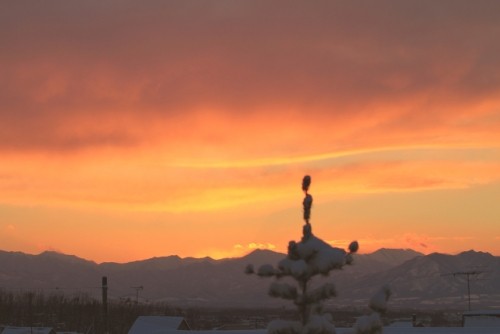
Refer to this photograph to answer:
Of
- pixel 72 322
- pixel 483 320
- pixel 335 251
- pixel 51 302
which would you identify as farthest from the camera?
pixel 51 302

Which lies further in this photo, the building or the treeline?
the treeline

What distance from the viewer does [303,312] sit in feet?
39.2

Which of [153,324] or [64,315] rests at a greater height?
[153,324]

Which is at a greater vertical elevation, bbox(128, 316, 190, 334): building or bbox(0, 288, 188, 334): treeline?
bbox(128, 316, 190, 334): building

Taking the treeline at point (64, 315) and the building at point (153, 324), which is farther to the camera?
the treeline at point (64, 315)

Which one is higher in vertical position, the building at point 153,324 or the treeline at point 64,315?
the building at point 153,324

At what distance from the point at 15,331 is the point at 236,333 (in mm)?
42751

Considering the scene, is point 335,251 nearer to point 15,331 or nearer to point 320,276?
point 320,276

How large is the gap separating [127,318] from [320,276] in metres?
132

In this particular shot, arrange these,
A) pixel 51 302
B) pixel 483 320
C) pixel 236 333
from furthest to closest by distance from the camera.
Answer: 1. pixel 51 302
2. pixel 483 320
3. pixel 236 333

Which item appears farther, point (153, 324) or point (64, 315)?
point (64, 315)

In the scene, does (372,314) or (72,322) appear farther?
(72,322)

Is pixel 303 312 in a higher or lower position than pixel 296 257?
lower

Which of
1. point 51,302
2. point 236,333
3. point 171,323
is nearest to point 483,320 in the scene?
point 171,323
